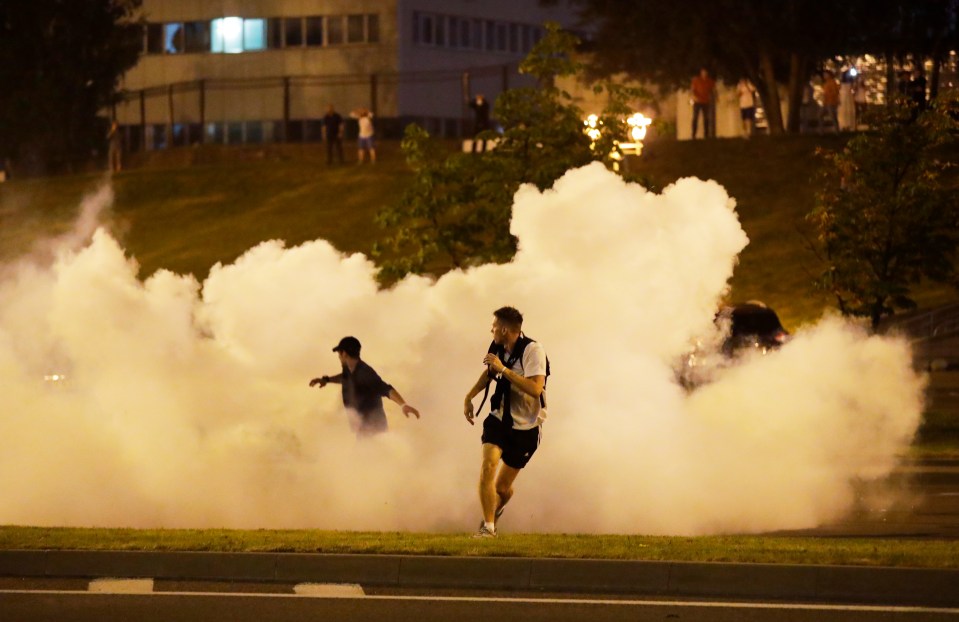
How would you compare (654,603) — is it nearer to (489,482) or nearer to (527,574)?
(527,574)

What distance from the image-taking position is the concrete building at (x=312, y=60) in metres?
62.3

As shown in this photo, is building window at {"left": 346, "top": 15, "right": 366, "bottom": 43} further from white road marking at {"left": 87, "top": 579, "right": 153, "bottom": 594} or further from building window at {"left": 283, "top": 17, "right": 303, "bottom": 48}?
white road marking at {"left": 87, "top": 579, "right": 153, "bottom": 594}

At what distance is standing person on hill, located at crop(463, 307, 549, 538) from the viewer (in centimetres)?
1235

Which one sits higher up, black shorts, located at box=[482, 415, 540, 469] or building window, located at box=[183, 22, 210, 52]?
building window, located at box=[183, 22, 210, 52]

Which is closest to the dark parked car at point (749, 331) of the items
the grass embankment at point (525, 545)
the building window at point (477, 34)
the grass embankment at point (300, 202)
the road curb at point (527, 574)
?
the grass embankment at point (300, 202)

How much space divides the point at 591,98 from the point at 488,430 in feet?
136

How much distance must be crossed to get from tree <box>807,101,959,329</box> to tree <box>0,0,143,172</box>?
37.3 m

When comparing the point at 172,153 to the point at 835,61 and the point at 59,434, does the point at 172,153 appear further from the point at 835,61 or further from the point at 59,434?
the point at 59,434

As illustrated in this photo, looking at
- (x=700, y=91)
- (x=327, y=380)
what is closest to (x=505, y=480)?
(x=327, y=380)

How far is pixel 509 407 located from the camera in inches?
495

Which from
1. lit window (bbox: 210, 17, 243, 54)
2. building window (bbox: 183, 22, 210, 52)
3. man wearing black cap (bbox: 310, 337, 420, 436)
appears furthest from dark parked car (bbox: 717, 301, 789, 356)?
building window (bbox: 183, 22, 210, 52)

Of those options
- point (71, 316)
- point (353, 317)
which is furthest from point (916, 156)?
point (71, 316)

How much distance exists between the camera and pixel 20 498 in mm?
14953

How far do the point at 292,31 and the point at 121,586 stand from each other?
185 ft
